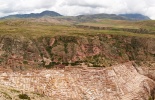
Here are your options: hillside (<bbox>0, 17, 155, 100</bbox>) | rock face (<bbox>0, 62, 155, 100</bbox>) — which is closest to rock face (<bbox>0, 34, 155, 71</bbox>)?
hillside (<bbox>0, 17, 155, 100</bbox>)

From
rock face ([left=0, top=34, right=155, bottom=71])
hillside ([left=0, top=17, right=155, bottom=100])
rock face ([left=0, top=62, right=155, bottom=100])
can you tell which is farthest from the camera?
rock face ([left=0, top=34, right=155, bottom=71])

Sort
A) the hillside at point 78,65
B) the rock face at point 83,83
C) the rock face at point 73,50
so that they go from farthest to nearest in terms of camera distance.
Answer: the rock face at point 73,50 → the hillside at point 78,65 → the rock face at point 83,83

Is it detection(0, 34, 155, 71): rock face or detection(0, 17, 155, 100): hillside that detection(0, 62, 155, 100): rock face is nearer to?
detection(0, 17, 155, 100): hillside

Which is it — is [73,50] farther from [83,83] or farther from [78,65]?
[83,83]

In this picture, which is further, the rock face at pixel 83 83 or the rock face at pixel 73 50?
the rock face at pixel 73 50

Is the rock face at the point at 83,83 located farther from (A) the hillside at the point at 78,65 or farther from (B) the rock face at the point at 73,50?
(B) the rock face at the point at 73,50

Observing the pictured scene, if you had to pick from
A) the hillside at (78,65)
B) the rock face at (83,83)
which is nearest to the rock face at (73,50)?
the hillside at (78,65)

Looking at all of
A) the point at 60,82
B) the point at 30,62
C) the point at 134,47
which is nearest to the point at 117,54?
the point at 134,47
